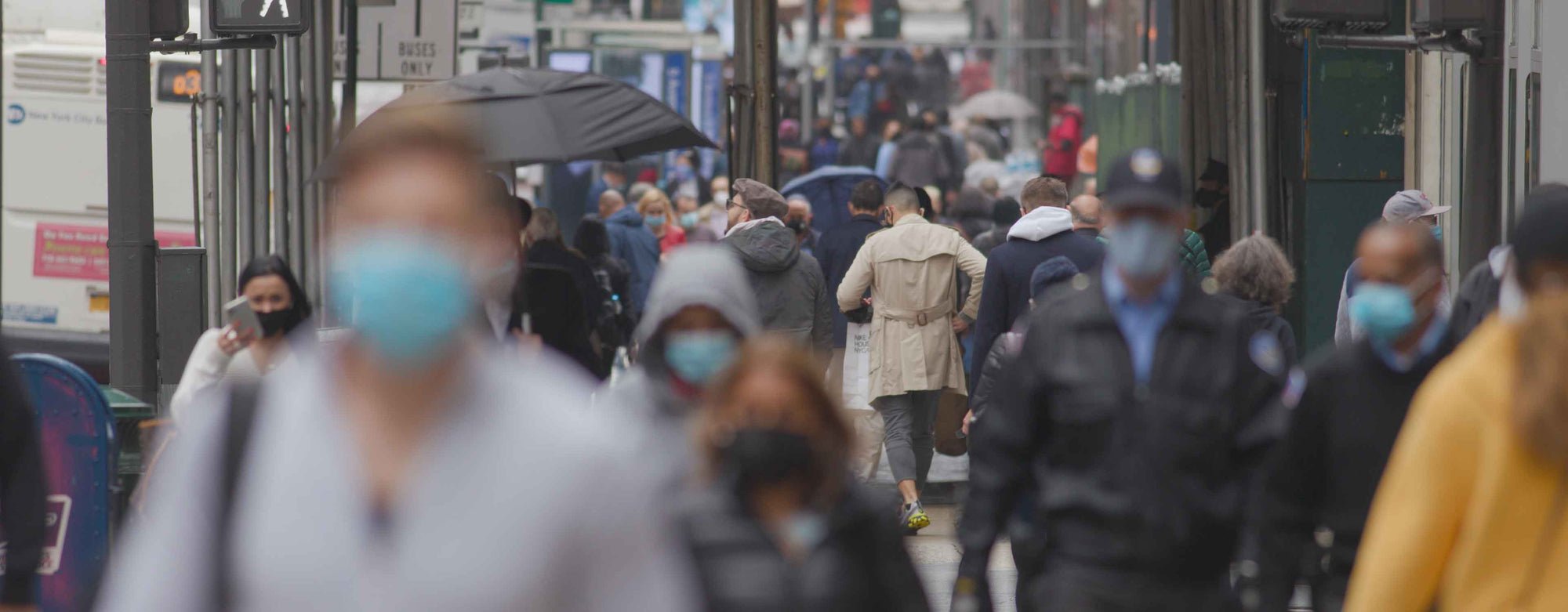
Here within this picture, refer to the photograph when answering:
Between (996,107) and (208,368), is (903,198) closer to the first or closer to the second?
(208,368)

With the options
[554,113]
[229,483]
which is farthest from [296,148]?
[229,483]

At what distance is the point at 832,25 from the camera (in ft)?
131

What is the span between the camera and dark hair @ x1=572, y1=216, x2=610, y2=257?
570 inches

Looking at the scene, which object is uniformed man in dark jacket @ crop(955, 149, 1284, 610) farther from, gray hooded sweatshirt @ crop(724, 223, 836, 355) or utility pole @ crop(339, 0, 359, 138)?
utility pole @ crop(339, 0, 359, 138)

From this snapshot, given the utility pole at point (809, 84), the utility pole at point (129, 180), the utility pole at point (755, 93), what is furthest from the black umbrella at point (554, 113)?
the utility pole at point (809, 84)

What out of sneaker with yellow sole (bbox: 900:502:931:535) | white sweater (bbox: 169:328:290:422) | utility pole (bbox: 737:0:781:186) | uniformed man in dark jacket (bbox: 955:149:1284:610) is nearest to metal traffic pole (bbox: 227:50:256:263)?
utility pole (bbox: 737:0:781:186)

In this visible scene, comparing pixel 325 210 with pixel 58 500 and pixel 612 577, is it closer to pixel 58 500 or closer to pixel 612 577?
pixel 58 500

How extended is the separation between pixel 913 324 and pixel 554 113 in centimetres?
293

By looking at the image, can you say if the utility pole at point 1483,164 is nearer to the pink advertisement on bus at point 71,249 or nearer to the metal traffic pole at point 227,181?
the metal traffic pole at point 227,181

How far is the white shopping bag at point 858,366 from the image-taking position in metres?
11.4

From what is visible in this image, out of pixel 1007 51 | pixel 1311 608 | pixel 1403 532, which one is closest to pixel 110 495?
pixel 1311 608

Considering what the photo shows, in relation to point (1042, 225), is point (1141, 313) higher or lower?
lower

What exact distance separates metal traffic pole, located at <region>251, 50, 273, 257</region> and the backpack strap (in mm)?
10305

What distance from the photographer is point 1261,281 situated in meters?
7.21
